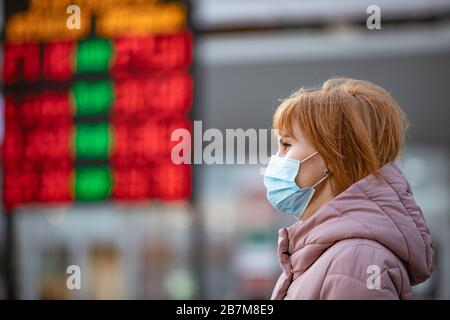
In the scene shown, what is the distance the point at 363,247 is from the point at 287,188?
0.29 meters

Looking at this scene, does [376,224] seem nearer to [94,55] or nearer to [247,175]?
[94,55]

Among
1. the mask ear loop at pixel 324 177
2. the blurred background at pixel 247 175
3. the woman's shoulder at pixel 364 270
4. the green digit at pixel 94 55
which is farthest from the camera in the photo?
the blurred background at pixel 247 175

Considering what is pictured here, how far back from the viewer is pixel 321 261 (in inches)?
50.3

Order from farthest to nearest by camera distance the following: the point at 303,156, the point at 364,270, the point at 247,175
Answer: the point at 247,175, the point at 303,156, the point at 364,270

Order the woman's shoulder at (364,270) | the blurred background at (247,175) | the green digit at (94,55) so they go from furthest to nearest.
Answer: the blurred background at (247,175), the green digit at (94,55), the woman's shoulder at (364,270)

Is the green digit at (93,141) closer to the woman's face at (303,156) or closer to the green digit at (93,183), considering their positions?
the green digit at (93,183)

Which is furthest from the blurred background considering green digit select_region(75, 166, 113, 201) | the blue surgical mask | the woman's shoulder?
the woman's shoulder

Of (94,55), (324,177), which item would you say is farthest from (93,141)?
(324,177)

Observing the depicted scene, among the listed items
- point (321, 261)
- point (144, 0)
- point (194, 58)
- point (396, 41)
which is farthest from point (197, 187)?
point (396, 41)

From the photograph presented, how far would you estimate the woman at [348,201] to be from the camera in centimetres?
125

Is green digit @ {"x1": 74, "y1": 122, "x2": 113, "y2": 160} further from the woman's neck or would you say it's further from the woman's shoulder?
the woman's shoulder

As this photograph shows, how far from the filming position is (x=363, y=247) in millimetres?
1250

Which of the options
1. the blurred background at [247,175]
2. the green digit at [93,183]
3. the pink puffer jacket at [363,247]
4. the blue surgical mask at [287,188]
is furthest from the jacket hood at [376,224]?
the blurred background at [247,175]
